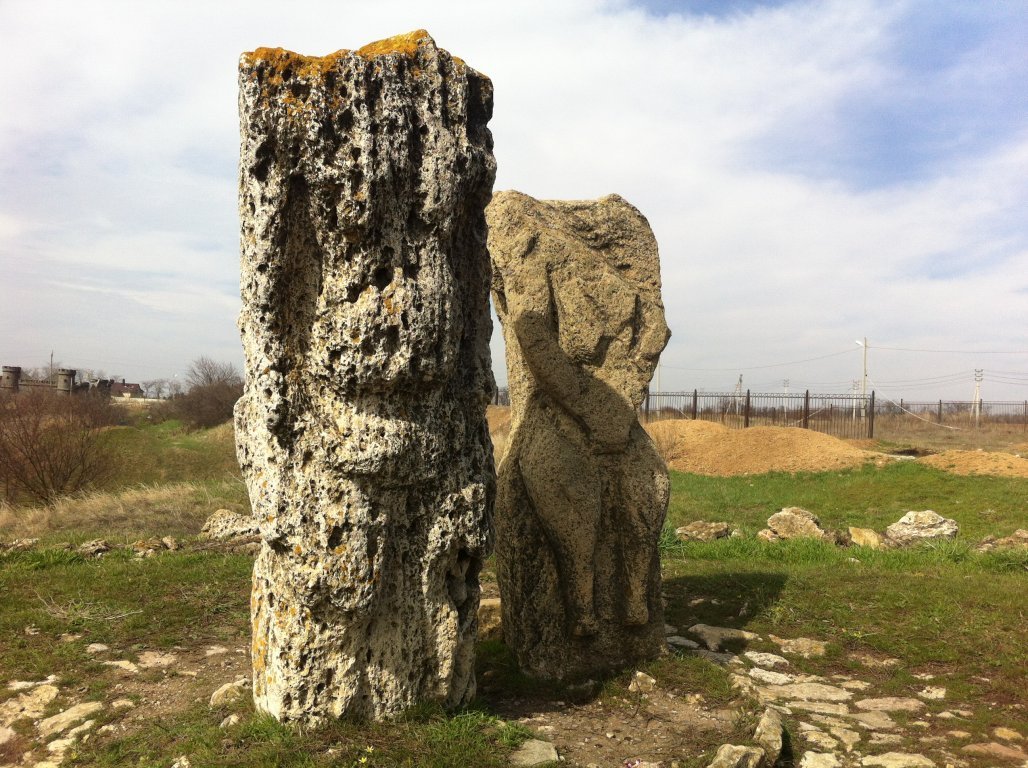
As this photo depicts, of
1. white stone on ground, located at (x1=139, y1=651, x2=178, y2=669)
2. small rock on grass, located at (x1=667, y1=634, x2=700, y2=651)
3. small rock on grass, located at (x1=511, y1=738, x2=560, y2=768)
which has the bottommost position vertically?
small rock on grass, located at (x1=667, y1=634, x2=700, y2=651)

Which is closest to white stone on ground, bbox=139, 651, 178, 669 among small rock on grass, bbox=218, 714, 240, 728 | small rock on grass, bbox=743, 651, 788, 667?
small rock on grass, bbox=218, 714, 240, 728

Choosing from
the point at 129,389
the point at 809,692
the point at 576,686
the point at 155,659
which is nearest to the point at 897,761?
the point at 809,692

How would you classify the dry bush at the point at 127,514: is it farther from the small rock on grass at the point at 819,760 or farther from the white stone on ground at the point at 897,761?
the white stone on ground at the point at 897,761

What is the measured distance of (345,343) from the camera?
368 centimetres

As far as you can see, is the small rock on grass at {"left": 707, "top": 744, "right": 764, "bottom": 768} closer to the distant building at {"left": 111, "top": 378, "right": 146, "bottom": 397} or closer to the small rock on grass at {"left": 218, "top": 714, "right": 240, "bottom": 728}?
the small rock on grass at {"left": 218, "top": 714, "right": 240, "bottom": 728}

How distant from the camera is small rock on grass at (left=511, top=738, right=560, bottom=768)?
12.0 feet

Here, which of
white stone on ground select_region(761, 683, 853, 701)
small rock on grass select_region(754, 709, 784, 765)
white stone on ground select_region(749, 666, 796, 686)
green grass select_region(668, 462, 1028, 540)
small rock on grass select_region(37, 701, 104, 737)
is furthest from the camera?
green grass select_region(668, 462, 1028, 540)

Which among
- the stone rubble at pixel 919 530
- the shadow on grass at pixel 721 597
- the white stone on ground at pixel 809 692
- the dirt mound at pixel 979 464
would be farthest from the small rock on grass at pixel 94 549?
the dirt mound at pixel 979 464

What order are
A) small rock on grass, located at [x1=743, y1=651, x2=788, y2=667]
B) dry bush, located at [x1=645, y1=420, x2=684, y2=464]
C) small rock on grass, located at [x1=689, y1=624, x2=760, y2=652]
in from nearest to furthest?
small rock on grass, located at [x1=743, y1=651, x2=788, y2=667], small rock on grass, located at [x1=689, y1=624, x2=760, y2=652], dry bush, located at [x1=645, y1=420, x2=684, y2=464]

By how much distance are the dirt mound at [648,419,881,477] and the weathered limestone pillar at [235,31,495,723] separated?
1640cm

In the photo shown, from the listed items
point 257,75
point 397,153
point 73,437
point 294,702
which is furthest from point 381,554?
point 73,437

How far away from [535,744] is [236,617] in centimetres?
340

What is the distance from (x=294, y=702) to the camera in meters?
3.75

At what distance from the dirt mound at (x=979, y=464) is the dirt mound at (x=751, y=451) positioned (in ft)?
5.34
